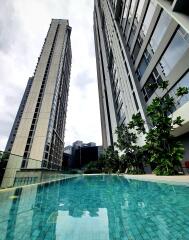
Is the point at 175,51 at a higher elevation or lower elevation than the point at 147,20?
lower

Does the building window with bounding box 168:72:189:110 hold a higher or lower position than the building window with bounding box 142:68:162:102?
lower

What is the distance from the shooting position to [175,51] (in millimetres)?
16844

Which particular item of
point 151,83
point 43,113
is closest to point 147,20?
point 151,83

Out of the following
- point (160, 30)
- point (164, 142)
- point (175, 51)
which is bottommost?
point (164, 142)

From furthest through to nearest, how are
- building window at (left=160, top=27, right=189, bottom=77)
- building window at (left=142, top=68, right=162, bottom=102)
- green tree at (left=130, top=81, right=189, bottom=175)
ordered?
building window at (left=142, top=68, right=162, bottom=102)
green tree at (left=130, top=81, right=189, bottom=175)
building window at (left=160, top=27, right=189, bottom=77)

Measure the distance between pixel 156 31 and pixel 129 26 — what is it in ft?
42.3

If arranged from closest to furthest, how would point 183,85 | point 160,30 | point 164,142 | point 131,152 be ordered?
point 164,142 → point 183,85 → point 160,30 → point 131,152

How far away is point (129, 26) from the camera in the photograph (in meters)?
31.8

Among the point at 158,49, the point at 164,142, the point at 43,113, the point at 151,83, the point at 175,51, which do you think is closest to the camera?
the point at 164,142

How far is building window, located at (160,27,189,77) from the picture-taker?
15188mm

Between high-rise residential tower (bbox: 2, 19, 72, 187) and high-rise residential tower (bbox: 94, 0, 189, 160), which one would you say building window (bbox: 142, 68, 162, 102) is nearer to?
high-rise residential tower (bbox: 94, 0, 189, 160)

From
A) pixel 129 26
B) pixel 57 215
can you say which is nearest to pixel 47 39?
pixel 129 26

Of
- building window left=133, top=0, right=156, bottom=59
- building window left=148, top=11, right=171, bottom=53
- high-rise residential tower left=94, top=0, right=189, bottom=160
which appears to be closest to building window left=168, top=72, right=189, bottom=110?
high-rise residential tower left=94, top=0, right=189, bottom=160

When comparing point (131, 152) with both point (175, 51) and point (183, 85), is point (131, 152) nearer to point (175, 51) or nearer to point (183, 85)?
point (183, 85)
